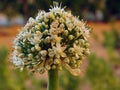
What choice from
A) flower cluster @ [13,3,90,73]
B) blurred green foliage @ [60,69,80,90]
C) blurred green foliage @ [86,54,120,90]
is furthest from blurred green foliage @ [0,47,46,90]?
flower cluster @ [13,3,90,73]

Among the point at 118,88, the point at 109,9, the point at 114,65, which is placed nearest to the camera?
the point at 118,88

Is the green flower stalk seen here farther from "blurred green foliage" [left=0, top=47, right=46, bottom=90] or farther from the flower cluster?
"blurred green foliage" [left=0, top=47, right=46, bottom=90]

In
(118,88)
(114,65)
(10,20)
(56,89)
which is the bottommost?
(56,89)

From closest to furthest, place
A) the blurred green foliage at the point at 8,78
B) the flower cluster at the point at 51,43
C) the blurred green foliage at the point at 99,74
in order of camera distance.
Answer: the flower cluster at the point at 51,43
the blurred green foliage at the point at 8,78
the blurred green foliage at the point at 99,74

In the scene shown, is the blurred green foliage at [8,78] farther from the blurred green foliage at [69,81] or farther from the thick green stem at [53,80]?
the thick green stem at [53,80]

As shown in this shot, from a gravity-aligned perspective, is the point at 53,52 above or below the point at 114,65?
below

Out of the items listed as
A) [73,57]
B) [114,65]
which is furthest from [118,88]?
[73,57]

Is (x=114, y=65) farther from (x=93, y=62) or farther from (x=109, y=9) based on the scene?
(x=109, y=9)

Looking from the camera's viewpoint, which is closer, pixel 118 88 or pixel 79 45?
pixel 79 45

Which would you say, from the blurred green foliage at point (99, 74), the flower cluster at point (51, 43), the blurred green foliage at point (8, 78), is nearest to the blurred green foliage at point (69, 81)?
the blurred green foliage at point (99, 74)
